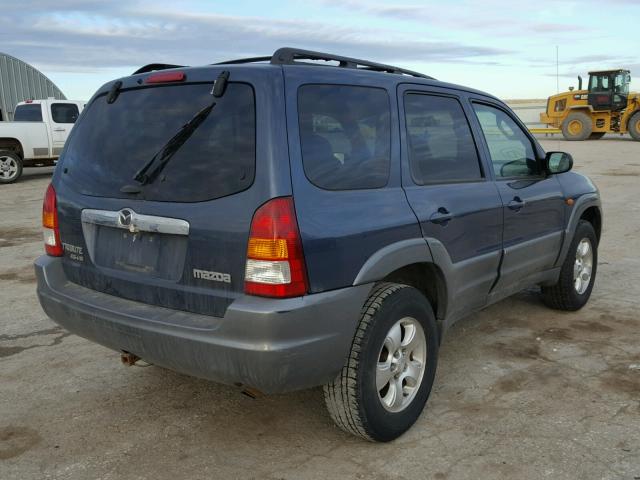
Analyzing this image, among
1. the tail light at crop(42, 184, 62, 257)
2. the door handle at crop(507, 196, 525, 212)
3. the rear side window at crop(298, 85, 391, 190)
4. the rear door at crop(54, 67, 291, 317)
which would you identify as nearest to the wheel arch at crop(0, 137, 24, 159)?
the tail light at crop(42, 184, 62, 257)

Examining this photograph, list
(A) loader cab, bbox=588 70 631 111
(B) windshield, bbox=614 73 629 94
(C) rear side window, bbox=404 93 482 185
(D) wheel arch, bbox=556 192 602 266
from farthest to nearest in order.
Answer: (B) windshield, bbox=614 73 629 94 → (A) loader cab, bbox=588 70 631 111 → (D) wheel arch, bbox=556 192 602 266 → (C) rear side window, bbox=404 93 482 185

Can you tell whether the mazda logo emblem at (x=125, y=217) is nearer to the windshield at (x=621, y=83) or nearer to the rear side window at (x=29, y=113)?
the rear side window at (x=29, y=113)

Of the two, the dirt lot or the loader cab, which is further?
the loader cab

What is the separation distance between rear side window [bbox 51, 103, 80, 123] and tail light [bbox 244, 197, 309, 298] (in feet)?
49.4

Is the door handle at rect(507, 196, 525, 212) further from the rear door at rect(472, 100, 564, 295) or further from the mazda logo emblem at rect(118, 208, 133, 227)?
the mazda logo emblem at rect(118, 208, 133, 227)

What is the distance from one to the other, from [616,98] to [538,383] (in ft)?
87.9

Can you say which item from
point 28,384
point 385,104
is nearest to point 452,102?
point 385,104

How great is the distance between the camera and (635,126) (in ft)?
86.3

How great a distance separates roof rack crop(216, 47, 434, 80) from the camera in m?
2.82

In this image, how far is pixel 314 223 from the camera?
2580 mm

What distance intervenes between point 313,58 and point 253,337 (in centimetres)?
143

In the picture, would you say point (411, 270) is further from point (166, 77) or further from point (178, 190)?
point (166, 77)

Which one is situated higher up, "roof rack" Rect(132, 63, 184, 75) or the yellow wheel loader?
the yellow wheel loader

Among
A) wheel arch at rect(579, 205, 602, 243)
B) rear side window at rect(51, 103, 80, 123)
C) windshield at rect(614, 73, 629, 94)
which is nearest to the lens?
wheel arch at rect(579, 205, 602, 243)
